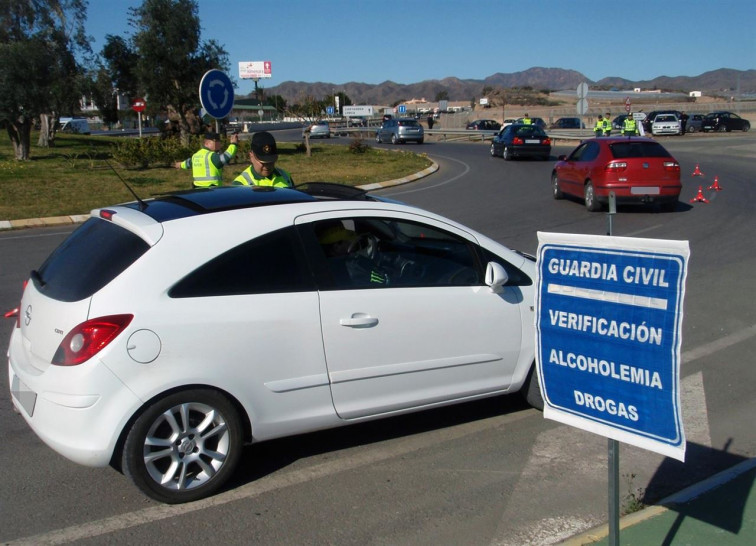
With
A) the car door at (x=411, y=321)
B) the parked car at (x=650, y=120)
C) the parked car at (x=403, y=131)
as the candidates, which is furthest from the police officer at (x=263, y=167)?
the parked car at (x=650, y=120)

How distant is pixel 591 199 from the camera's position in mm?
16188

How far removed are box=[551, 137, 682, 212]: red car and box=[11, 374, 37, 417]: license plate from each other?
12580 mm

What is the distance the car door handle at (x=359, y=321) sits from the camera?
4.49m

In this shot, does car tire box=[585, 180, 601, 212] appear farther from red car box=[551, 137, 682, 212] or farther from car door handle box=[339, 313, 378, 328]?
car door handle box=[339, 313, 378, 328]

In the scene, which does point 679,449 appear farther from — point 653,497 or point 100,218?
point 100,218

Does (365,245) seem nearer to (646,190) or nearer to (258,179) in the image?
(258,179)

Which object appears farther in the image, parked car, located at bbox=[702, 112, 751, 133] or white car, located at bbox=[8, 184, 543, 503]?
parked car, located at bbox=[702, 112, 751, 133]

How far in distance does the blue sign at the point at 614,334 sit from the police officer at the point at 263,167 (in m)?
4.31

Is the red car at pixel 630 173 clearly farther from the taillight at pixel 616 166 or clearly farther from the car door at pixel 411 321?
the car door at pixel 411 321

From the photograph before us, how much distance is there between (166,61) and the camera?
105ft

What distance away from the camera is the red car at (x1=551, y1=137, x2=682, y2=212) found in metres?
15.2

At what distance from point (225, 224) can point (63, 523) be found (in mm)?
1810

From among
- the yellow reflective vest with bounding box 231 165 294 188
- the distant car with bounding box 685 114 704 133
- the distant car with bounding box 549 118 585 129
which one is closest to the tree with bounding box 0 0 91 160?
the yellow reflective vest with bounding box 231 165 294 188

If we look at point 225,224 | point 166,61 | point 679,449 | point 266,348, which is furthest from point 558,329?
point 166,61
